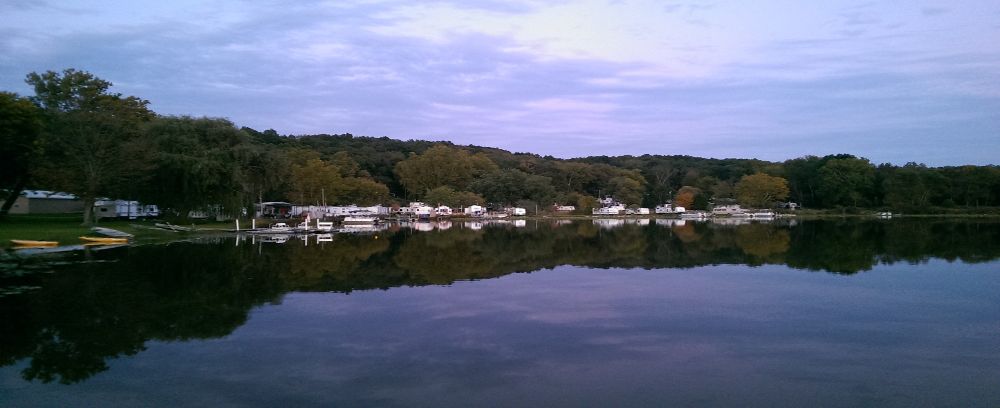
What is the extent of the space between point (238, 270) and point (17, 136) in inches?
1026

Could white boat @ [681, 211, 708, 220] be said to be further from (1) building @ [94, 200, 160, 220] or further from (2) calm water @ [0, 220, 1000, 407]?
(2) calm water @ [0, 220, 1000, 407]

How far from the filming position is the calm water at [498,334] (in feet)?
27.8

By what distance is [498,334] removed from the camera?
11891 mm

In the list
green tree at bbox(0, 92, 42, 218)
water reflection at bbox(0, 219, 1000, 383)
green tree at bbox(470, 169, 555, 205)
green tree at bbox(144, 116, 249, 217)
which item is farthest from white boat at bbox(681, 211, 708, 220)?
green tree at bbox(0, 92, 42, 218)

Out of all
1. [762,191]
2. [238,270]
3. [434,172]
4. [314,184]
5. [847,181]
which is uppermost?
[434,172]

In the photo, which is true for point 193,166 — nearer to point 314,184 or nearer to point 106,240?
point 106,240

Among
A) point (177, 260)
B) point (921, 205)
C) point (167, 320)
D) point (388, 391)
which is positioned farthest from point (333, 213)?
point (921, 205)

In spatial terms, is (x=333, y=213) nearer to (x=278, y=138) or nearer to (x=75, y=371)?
(x=278, y=138)

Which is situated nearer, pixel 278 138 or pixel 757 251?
pixel 757 251

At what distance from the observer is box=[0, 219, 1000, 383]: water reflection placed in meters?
11.7

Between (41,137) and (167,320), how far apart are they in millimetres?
31102

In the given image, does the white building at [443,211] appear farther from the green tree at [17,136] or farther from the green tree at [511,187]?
the green tree at [17,136]

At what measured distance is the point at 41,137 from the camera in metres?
37.2

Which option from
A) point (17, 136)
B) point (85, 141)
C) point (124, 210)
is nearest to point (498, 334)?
point (85, 141)
